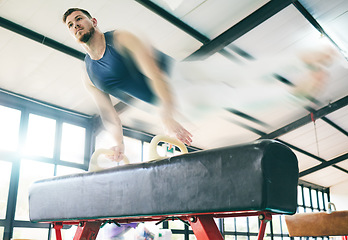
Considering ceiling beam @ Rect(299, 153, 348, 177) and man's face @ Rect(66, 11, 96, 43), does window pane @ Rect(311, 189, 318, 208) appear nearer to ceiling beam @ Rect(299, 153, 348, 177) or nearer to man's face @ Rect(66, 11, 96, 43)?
ceiling beam @ Rect(299, 153, 348, 177)

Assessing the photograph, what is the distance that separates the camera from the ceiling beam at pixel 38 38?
183 inches

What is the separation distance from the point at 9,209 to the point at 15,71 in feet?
7.09

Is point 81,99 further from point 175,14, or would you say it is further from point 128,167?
point 128,167

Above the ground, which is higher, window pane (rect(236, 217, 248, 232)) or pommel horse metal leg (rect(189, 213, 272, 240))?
window pane (rect(236, 217, 248, 232))

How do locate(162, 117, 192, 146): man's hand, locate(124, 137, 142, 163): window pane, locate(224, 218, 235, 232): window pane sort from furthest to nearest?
locate(224, 218, 235, 232): window pane, locate(124, 137, 142, 163): window pane, locate(162, 117, 192, 146): man's hand

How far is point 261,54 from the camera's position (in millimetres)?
6453

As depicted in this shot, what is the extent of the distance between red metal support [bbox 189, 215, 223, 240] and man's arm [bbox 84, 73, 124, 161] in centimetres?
77

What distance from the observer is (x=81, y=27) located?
5.75ft

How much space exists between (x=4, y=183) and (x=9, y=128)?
A: 901 mm

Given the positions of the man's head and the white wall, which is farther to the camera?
the white wall

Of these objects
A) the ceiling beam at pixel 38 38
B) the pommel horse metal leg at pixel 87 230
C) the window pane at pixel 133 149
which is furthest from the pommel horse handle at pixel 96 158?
the window pane at pixel 133 149

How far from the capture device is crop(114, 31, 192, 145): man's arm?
1.46 metres

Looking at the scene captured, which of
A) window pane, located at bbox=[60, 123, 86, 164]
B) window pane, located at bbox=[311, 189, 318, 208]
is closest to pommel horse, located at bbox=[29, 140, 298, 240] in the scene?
window pane, located at bbox=[60, 123, 86, 164]

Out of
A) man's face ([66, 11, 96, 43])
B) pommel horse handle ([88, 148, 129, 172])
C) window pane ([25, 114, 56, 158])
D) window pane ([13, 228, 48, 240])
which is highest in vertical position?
window pane ([25, 114, 56, 158])
